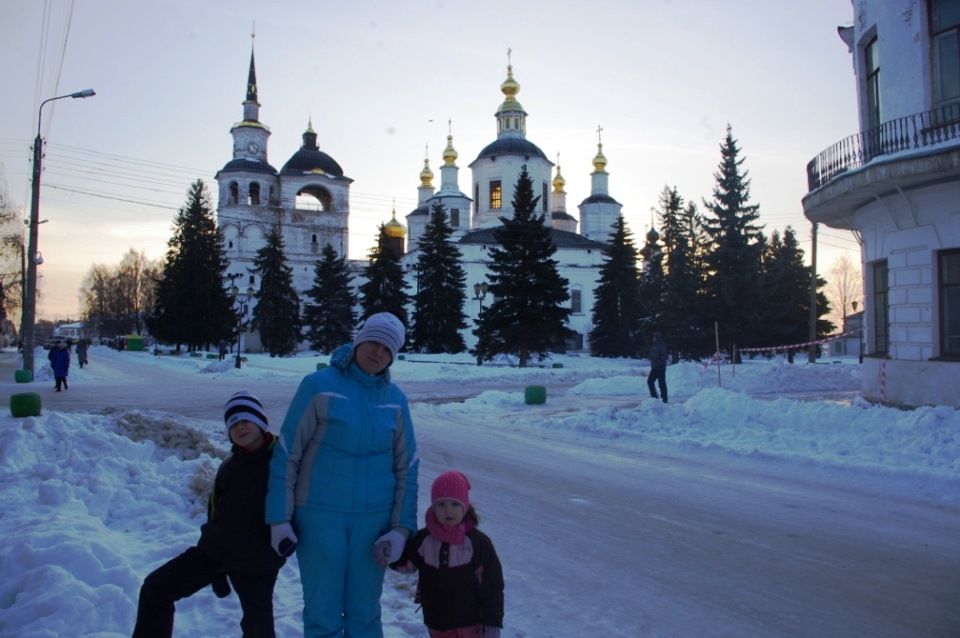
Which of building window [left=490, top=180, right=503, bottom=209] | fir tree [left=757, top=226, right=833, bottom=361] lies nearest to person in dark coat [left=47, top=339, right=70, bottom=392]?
fir tree [left=757, top=226, right=833, bottom=361]

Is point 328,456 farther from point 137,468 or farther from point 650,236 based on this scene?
point 650,236

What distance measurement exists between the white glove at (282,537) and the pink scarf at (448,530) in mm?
608

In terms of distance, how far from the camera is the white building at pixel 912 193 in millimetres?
12992

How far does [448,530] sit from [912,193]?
1346cm

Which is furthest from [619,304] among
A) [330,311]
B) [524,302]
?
[330,311]

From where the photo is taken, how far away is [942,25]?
44.3 ft

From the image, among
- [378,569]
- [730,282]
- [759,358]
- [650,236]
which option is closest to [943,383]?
[378,569]

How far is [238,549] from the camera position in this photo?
11.3ft

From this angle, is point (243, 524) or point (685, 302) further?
point (685, 302)

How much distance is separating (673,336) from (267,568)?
42.7 metres

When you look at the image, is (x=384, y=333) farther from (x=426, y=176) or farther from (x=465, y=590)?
(x=426, y=176)

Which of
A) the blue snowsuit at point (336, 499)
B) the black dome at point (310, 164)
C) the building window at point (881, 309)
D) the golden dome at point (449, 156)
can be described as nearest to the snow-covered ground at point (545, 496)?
the blue snowsuit at point (336, 499)

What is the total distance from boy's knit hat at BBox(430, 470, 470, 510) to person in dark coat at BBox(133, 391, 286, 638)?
0.84 metres

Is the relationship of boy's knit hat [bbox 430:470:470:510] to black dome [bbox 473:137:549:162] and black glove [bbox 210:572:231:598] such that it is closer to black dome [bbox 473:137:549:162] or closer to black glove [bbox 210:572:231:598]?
black glove [bbox 210:572:231:598]
